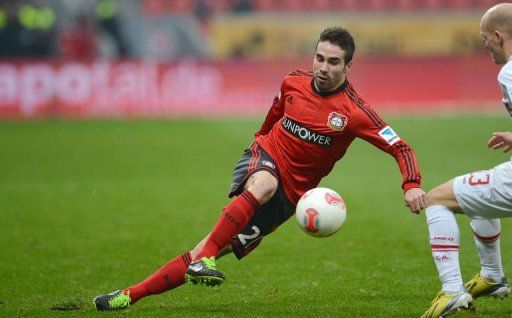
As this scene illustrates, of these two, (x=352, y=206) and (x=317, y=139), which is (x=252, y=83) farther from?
(x=317, y=139)

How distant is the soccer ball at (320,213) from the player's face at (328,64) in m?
0.85

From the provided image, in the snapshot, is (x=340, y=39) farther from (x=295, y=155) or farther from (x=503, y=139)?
(x=503, y=139)

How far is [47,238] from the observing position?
9.27m

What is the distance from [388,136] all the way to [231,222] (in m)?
1.28

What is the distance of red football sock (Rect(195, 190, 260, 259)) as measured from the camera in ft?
19.0

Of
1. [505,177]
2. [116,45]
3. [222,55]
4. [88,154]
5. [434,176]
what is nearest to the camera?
[505,177]

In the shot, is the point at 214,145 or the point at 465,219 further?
the point at 214,145

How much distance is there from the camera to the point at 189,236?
366 inches

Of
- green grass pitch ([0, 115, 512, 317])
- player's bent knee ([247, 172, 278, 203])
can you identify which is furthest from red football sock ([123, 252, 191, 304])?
player's bent knee ([247, 172, 278, 203])

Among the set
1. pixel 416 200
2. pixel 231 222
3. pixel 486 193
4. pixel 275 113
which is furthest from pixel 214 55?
pixel 486 193

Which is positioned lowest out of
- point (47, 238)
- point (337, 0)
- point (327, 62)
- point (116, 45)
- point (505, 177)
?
point (47, 238)

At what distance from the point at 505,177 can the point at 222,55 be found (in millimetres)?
25834

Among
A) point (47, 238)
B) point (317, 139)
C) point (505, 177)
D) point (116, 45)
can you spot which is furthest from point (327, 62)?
point (116, 45)

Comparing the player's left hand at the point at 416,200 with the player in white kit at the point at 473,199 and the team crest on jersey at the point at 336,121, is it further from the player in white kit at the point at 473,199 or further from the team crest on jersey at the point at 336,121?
the team crest on jersey at the point at 336,121
